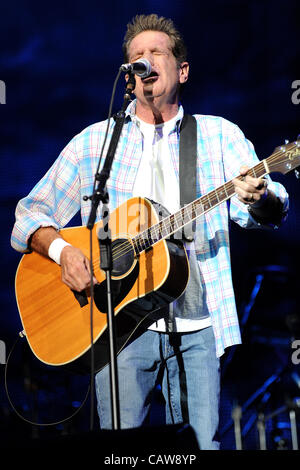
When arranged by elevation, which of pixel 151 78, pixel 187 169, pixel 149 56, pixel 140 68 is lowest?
pixel 187 169

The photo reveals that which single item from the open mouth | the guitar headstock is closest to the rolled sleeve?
the open mouth

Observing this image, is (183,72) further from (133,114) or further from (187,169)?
(187,169)

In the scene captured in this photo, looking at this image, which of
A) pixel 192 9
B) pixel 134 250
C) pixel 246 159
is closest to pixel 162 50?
pixel 246 159

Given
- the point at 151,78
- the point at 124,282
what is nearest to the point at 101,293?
the point at 124,282

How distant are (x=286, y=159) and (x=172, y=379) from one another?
1151 mm

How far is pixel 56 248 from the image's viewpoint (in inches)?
122

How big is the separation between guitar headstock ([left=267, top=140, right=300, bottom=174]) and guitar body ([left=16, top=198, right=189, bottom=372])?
1.87 feet

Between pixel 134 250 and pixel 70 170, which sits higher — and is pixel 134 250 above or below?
below

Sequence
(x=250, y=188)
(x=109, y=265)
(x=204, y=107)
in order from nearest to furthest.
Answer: (x=109, y=265) → (x=250, y=188) → (x=204, y=107)

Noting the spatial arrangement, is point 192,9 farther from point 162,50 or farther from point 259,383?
point 259,383

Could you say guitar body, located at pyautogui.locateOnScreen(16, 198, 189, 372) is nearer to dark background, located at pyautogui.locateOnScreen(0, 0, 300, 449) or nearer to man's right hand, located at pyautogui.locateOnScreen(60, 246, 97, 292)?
man's right hand, located at pyautogui.locateOnScreen(60, 246, 97, 292)

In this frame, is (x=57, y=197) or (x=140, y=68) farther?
(x=57, y=197)

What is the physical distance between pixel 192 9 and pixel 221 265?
7.98 ft

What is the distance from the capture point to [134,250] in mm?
2957
